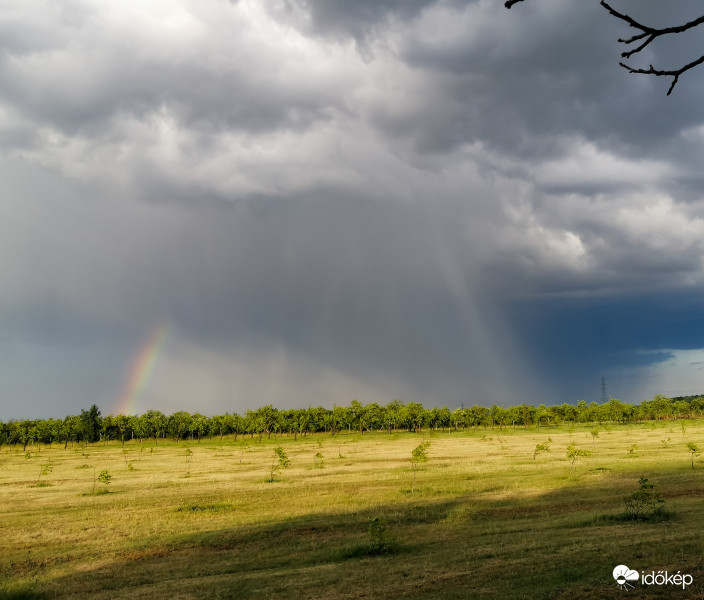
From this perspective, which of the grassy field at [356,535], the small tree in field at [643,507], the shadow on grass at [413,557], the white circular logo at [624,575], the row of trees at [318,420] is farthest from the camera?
the row of trees at [318,420]

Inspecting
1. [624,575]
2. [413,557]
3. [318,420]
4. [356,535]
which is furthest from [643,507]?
[318,420]

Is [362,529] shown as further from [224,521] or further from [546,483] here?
[546,483]

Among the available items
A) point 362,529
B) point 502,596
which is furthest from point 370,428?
point 502,596

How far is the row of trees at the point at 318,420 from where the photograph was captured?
130 m

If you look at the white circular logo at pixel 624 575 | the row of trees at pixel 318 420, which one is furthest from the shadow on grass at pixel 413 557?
the row of trees at pixel 318 420

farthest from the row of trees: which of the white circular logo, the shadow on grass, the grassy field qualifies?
the white circular logo

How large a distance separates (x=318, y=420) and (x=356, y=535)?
125m

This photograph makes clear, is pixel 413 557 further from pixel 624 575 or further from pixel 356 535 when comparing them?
pixel 624 575

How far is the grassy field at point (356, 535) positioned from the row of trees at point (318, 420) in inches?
3594

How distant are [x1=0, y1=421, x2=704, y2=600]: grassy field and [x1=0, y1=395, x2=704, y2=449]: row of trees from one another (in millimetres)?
91289

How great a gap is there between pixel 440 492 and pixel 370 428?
12422cm

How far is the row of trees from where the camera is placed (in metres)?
130

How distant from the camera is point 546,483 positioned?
119 feet

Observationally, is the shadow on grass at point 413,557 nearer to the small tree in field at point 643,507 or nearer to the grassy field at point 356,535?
the grassy field at point 356,535
